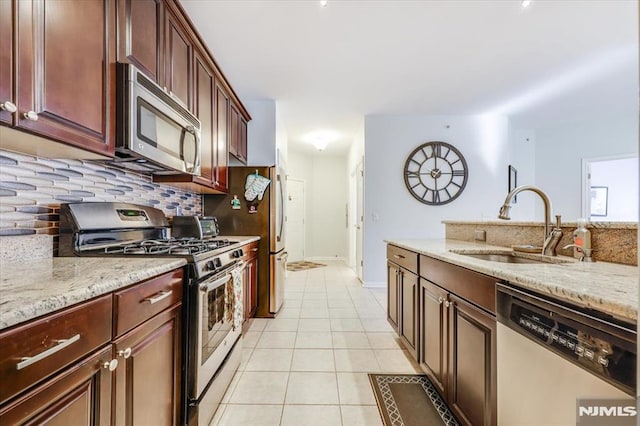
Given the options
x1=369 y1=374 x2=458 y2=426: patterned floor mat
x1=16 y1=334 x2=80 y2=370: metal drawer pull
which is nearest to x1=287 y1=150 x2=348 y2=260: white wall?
x1=369 y1=374 x2=458 y2=426: patterned floor mat

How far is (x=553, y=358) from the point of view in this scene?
2.54 feet

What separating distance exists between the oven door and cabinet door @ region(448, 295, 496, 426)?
120 centimetres

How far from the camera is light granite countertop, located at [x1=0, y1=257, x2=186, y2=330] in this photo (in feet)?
1.96

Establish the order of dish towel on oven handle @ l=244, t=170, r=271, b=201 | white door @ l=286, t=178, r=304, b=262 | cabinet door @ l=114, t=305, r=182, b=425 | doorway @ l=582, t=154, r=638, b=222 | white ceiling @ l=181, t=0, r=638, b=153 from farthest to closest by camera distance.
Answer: white door @ l=286, t=178, r=304, b=262
doorway @ l=582, t=154, r=638, b=222
dish towel on oven handle @ l=244, t=170, r=271, b=201
white ceiling @ l=181, t=0, r=638, b=153
cabinet door @ l=114, t=305, r=182, b=425

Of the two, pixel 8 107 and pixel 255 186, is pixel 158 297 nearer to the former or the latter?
pixel 8 107

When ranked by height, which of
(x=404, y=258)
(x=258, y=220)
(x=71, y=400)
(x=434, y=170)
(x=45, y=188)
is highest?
(x=434, y=170)

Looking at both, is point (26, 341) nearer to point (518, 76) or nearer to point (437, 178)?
point (518, 76)

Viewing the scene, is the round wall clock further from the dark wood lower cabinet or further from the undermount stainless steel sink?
the dark wood lower cabinet

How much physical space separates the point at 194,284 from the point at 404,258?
1.45 metres

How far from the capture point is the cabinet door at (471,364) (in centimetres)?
105

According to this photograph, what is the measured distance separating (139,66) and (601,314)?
196 centimetres

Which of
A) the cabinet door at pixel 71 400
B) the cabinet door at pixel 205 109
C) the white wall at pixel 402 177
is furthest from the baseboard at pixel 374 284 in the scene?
the cabinet door at pixel 71 400

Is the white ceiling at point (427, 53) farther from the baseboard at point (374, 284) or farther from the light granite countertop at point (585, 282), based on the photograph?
the baseboard at point (374, 284)

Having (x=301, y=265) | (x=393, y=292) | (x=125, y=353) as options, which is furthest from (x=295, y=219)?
(x=125, y=353)
